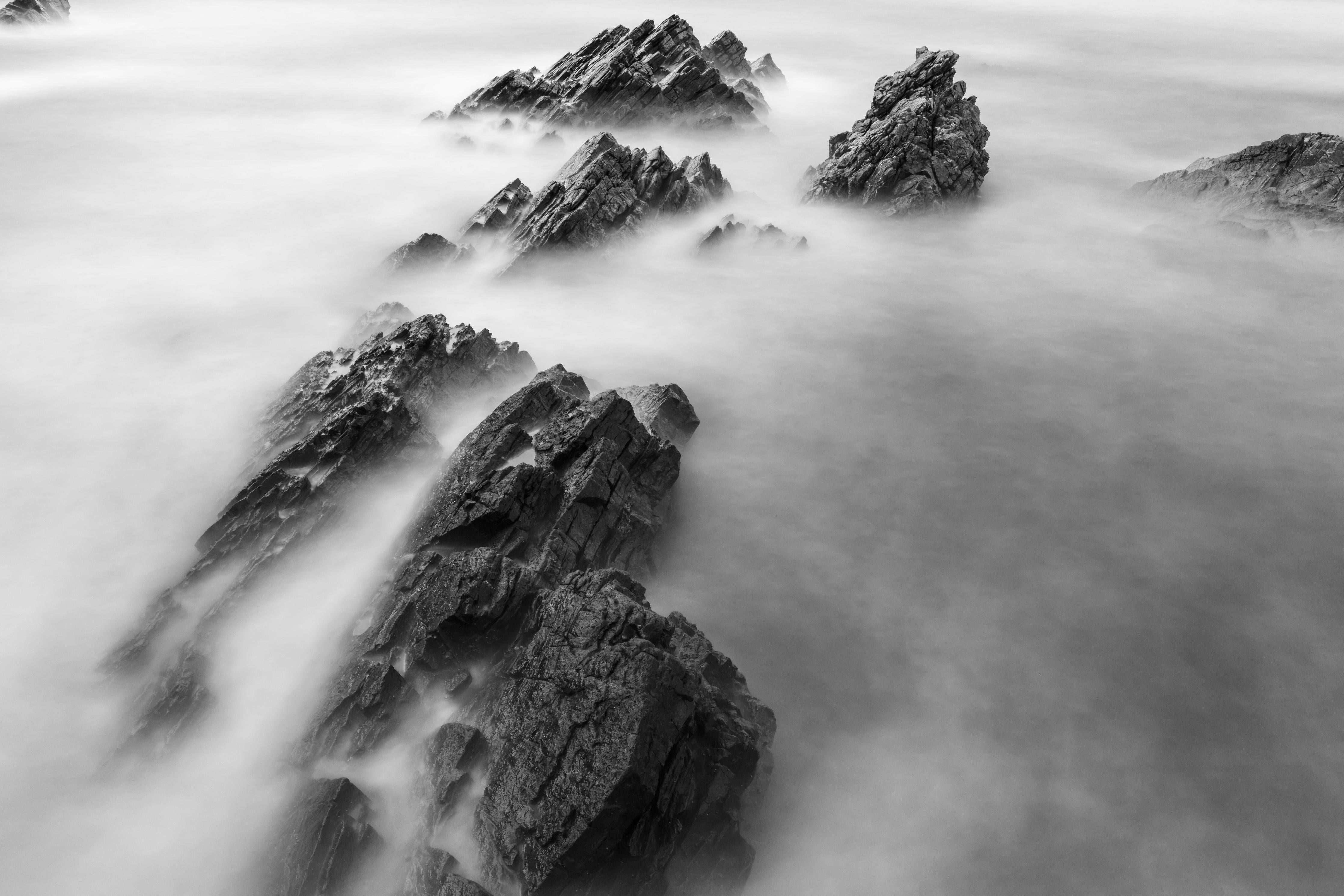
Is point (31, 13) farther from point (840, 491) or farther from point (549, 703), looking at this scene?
point (549, 703)

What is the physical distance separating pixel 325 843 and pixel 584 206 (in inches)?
931

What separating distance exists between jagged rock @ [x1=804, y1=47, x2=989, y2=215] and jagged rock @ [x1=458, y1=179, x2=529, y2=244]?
40.6 feet

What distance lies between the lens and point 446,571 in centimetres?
1541

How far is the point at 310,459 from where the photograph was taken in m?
19.5

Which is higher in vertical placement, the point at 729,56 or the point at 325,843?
the point at 729,56

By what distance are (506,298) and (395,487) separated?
35.8 feet

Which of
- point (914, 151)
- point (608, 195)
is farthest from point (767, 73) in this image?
point (608, 195)

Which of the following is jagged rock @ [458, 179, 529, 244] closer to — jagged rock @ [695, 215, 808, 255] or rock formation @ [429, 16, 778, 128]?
jagged rock @ [695, 215, 808, 255]

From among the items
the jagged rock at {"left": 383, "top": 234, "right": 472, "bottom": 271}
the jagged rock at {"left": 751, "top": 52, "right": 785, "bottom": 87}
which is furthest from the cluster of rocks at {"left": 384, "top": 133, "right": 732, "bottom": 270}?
the jagged rock at {"left": 751, "top": 52, "right": 785, "bottom": 87}

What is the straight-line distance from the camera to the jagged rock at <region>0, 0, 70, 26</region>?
61.8 metres

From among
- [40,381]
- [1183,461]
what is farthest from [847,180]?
[40,381]

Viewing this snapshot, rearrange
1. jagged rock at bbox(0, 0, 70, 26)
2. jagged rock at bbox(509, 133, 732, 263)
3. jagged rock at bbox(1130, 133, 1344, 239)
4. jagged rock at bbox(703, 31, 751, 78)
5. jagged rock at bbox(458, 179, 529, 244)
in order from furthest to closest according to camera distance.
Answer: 1. jagged rock at bbox(0, 0, 70, 26)
2. jagged rock at bbox(703, 31, 751, 78)
3. jagged rock at bbox(458, 179, 529, 244)
4. jagged rock at bbox(1130, 133, 1344, 239)
5. jagged rock at bbox(509, 133, 732, 263)

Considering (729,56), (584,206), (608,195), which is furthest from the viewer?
(729,56)

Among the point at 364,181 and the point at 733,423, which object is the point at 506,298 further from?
the point at 364,181
